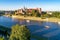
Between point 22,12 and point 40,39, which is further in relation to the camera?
point 22,12

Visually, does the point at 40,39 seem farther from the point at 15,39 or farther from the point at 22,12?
the point at 22,12

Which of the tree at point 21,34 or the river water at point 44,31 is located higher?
the tree at point 21,34

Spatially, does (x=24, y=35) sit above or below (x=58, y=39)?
above

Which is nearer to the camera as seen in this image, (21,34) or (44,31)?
(21,34)

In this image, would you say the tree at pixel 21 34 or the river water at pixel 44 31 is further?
the river water at pixel 44 31

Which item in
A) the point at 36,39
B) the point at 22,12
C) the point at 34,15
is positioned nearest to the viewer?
the point at 36,39

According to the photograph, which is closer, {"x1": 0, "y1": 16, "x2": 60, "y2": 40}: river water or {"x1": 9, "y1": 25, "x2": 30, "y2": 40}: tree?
{"x1": 9, "y1": 25, "x2": 30, "y2": 40}: tree

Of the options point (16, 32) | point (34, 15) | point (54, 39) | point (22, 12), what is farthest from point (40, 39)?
point (22, 12)

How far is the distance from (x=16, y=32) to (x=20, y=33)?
0.33 metres

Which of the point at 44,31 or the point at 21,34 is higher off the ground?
the point at 21,34

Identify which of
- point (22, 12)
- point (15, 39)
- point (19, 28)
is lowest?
point (22, 12)

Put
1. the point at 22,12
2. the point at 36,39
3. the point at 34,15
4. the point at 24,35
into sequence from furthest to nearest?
the point at 22,12 → the point at 34,15 → the point at 36,39 → the point at 24,35

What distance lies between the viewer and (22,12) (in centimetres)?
5041

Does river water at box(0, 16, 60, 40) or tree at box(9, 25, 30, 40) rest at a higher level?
tree at box(9, 25, 30, 40)
